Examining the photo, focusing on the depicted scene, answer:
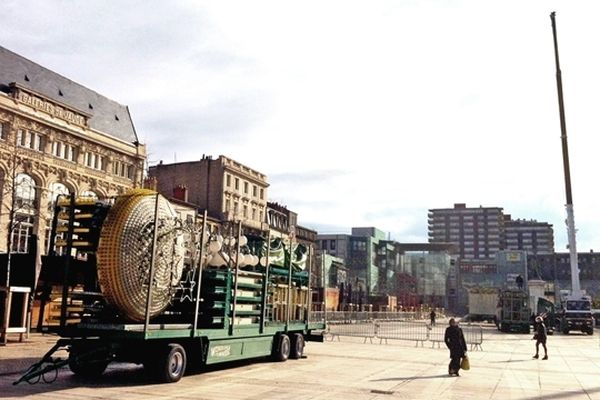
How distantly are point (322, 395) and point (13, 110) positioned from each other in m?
35.3

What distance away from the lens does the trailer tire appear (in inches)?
493

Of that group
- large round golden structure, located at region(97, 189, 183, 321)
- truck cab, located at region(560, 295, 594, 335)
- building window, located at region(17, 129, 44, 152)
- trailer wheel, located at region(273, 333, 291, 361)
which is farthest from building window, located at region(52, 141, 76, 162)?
truck cab, located at region(560, 295, 594, 335)

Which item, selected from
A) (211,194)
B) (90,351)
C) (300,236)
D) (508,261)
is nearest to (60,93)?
(211,194)

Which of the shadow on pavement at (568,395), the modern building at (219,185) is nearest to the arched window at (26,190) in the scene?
the modern building at (219,185)

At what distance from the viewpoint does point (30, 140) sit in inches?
1612

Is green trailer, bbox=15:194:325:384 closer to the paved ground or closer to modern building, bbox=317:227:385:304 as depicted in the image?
the paved ground

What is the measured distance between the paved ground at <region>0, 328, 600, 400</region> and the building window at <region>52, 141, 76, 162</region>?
81.3ft

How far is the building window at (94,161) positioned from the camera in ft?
151

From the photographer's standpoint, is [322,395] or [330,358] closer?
[322,395]

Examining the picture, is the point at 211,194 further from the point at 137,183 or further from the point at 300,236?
the point at 300,236

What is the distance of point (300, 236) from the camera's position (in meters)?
86.2

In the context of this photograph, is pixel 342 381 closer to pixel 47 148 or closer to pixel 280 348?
pixel 280 348

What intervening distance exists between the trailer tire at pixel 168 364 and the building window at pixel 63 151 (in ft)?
112

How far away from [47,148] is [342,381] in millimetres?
34950
